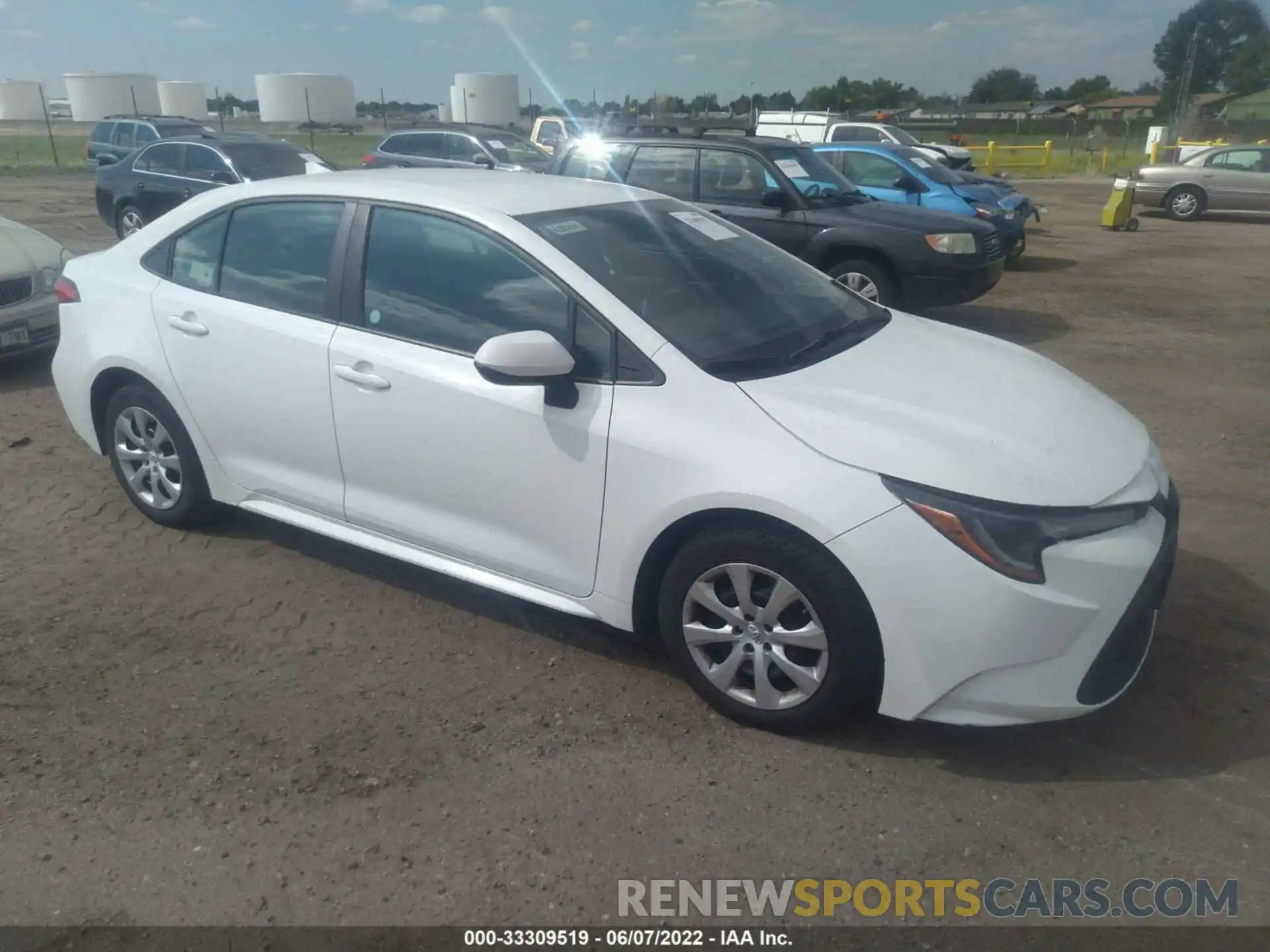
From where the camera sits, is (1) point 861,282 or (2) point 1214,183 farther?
(2) point 1214,183

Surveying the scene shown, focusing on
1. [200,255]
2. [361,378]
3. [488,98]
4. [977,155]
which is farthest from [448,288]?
[488,98]

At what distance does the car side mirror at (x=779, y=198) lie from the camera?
873 cm

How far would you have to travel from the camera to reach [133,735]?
10.6 feet

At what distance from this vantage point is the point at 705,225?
4.23 metres

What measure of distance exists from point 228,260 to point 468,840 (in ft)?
8.81

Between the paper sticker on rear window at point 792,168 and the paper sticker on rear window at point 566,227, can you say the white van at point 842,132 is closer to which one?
the paper sticker on rear window at point 792,168

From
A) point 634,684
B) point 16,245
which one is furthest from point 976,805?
point 16,245

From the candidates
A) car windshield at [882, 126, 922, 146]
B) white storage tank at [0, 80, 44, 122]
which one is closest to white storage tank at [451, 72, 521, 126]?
white storage tank at [0, 80, 44, 122]

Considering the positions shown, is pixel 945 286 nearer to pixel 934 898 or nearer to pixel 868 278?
pixel 868 278

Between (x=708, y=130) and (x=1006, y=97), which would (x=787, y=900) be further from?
(x=1006, y=97)

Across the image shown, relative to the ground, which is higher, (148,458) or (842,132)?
(842,132)

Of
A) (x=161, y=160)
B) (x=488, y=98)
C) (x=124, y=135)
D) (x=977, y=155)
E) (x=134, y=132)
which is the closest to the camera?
(x=161, y=160)

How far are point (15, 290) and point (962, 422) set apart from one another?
6.83 metres
